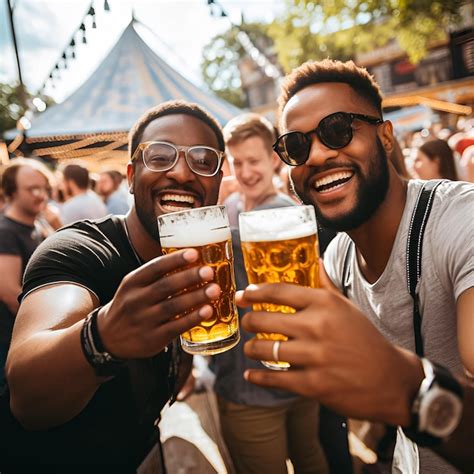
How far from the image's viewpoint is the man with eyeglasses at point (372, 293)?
0.78 metres

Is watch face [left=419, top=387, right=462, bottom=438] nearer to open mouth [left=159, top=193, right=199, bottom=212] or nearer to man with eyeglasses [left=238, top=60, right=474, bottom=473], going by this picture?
man with eyeglasses [left=238, top=60, right=474, bottom=473]

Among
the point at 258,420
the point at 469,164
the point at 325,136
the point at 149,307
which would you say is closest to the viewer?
the point at 149,307

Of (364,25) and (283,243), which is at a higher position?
(364,25)

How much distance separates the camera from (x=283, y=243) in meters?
1.04

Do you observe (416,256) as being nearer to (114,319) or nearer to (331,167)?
(331,167)

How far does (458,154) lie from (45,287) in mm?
5540

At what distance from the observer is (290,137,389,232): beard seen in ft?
5.50

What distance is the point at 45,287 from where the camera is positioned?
4.13 feet

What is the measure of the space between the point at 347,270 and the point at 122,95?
16.4 feet

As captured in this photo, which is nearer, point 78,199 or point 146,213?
point 146,213

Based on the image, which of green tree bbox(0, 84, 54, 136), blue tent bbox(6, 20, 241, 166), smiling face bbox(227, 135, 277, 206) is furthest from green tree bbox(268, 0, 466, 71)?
green tree bbox(0, 84, 54, 136)

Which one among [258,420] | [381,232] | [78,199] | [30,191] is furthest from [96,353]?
[78,199]

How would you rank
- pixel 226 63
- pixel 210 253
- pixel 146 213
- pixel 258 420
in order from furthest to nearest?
pixel 226 63
pixel 258 420
pixel 146 213
pixel 210 253

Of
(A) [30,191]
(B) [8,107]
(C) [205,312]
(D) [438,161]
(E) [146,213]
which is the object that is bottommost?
(C) [205,312]
